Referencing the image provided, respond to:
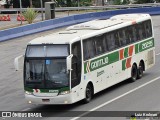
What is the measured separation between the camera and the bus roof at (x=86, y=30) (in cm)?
1767

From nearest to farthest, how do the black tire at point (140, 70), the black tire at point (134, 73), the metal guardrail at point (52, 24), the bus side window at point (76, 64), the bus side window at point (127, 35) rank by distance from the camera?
the bus side window at point (76, 64) < the bus side window at point (127, 35) < the black tire at point (134, 73) < the black tire at point (140, 70) < the metal guardrail at point (52, 24)

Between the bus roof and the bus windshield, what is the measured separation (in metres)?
0.74

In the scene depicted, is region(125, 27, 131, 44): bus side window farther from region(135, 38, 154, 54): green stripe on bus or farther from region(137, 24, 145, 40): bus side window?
region(137, 24, 145, 40): bus side window

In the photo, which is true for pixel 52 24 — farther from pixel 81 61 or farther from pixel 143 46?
pixel 81 61

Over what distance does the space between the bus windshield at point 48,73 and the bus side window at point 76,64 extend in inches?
15.7

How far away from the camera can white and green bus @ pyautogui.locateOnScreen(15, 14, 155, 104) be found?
55.9 ft

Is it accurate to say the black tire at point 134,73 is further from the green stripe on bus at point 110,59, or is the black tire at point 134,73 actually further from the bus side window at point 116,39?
the bus side window at point 116,39

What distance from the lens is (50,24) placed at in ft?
154

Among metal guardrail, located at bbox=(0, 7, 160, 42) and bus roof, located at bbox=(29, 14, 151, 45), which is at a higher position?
bus roof, located at bbox=(29, 14, 151, 45)

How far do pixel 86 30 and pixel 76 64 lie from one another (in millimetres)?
2720

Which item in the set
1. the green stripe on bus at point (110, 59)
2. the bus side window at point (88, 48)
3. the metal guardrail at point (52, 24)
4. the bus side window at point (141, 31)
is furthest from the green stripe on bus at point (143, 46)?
the metal guardrail at point (52, 24)

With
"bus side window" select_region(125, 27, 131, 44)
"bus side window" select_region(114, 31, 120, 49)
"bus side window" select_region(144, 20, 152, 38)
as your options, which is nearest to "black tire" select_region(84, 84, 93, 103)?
"bus side window" select_region(114, 31, 120, 49)

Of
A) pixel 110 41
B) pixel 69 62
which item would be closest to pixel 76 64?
pixel 69 62

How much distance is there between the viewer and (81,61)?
58.9 feet
